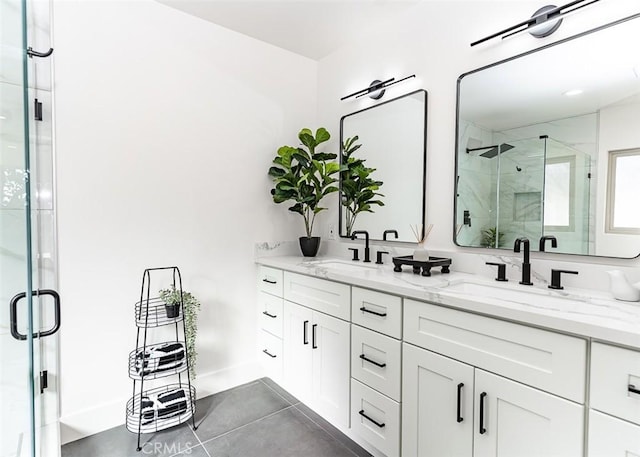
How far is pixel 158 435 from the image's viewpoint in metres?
1.93

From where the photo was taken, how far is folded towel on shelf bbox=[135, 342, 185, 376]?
187 centimetres

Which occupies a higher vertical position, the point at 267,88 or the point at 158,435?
the point at 267,88

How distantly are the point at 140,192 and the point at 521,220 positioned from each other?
2189 millimetres

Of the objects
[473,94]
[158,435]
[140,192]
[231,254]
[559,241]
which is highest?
[473,94]

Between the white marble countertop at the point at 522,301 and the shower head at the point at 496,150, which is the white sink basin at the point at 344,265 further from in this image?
the shower head at the point at 496,150

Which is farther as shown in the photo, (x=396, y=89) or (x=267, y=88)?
(x=267, y=88)

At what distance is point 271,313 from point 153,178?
3.97 feet

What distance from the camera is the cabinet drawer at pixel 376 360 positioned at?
155 cm

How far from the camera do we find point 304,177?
261cm

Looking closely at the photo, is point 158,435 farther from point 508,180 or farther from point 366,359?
point 508,180

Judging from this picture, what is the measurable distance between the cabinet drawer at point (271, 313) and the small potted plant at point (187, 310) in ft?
1.63

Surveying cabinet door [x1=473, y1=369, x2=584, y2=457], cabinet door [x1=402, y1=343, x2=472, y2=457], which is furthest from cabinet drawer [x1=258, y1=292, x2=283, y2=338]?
cabinet door [x1=473, y1=369, x2=584, y2=457]

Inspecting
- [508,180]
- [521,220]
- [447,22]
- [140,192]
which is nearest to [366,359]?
[521,220]

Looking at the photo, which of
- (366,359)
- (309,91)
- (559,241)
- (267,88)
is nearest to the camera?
(559,241)
